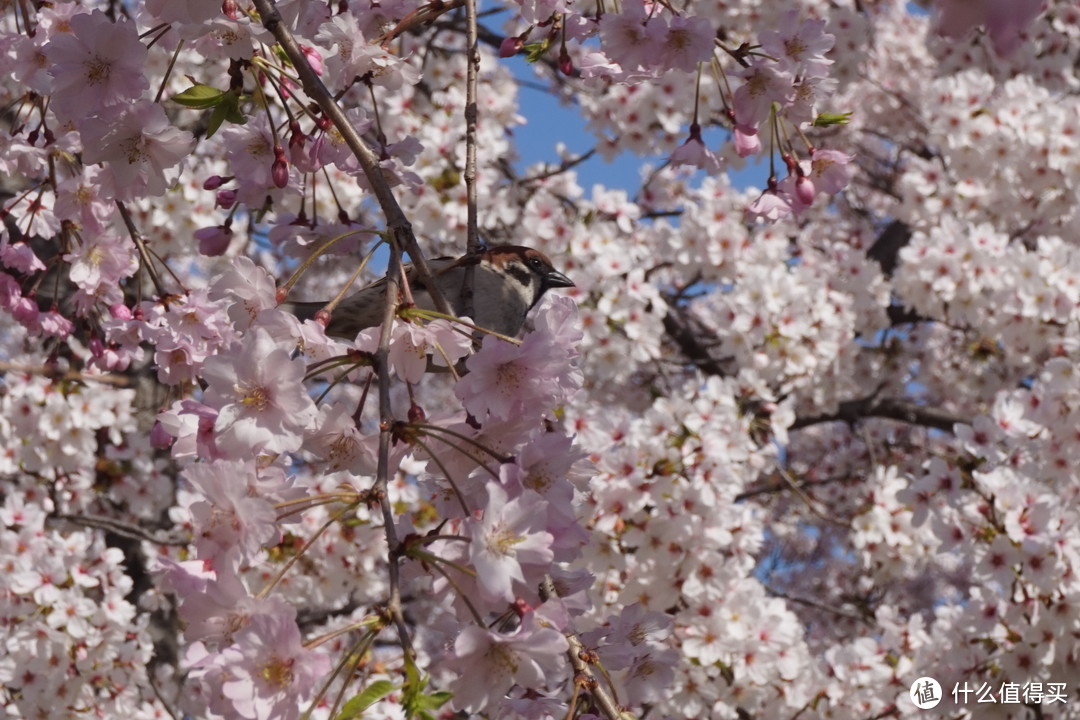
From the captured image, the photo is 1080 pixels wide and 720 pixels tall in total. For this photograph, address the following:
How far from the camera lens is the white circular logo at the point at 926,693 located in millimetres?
3877

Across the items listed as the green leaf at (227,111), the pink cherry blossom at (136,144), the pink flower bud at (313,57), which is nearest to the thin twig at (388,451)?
the green leaf at (227,111)

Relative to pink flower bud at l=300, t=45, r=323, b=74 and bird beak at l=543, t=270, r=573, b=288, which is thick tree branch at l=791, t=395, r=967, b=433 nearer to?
bird beak at l=543, t=270, r=573, b=288

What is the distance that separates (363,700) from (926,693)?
3376 mm

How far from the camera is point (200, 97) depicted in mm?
1799

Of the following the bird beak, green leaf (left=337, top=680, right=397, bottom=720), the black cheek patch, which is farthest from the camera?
the bird beak

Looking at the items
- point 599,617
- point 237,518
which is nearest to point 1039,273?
point 599,617

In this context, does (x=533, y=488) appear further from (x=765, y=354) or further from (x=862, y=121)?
(x=862, y=121)

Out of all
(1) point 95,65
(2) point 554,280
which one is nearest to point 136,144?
(1) point 95,65

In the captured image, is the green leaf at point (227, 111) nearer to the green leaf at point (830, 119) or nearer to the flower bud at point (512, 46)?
the flower bud at point (512, 46)

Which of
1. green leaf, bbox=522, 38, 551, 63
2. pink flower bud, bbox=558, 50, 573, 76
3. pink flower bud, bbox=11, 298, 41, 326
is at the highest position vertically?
pink flower bud, bbox=558, 50, 573, 76

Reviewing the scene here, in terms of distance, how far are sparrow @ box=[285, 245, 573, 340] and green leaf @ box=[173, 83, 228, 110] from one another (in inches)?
24.1

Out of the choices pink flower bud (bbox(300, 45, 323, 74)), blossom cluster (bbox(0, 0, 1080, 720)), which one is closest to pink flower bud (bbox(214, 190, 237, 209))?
blossom cluster (bbox(0, 0, 1080, 720))

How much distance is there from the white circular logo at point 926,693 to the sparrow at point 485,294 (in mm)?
2157

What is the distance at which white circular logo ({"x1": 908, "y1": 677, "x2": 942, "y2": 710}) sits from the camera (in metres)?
3.88
